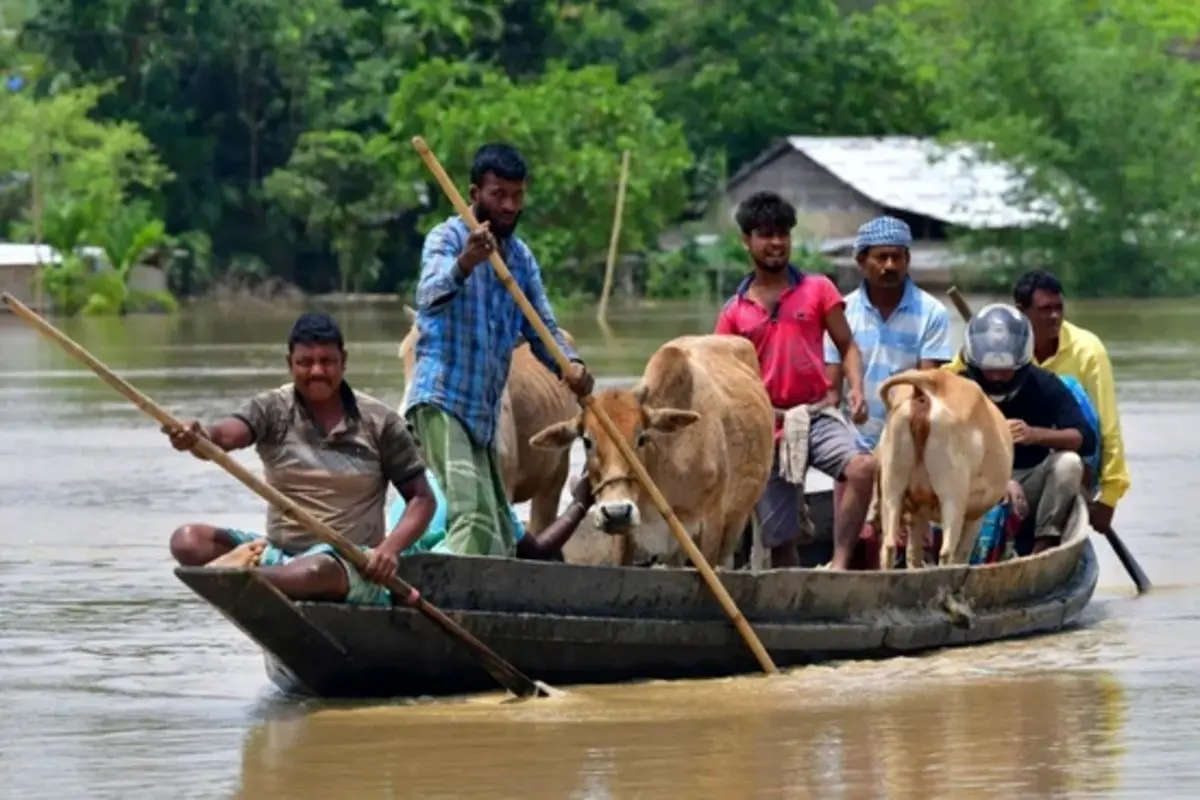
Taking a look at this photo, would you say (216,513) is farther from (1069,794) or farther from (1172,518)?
(1069,794)

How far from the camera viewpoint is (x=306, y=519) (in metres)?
8.71

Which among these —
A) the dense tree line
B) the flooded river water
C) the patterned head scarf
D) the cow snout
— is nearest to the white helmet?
the patterned head scarf

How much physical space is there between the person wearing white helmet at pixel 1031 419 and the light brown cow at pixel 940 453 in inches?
10.9

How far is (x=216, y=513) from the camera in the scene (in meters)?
17.2

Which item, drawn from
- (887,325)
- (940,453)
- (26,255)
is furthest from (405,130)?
(940,453)

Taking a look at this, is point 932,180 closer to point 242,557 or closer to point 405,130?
point 405,130

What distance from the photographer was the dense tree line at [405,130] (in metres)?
53.4

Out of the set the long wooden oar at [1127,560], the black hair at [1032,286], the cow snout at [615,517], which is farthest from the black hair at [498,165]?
the long wooden oar at [1127,560]

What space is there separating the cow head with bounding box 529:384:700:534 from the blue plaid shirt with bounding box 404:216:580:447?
247mm

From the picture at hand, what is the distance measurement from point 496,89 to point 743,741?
45.8 meters

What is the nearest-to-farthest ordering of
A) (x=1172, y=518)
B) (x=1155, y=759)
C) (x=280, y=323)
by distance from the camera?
(x=1155, y=759), (x=1172, y=518), (x=280, y=323)

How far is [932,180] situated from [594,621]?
49381 mm

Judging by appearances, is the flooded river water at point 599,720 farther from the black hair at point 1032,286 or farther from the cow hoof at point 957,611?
the black hair at point 1032,286

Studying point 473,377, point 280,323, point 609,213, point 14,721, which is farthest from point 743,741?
point 609,213
